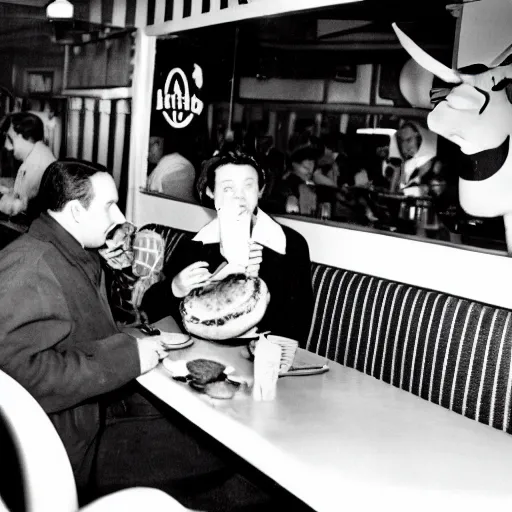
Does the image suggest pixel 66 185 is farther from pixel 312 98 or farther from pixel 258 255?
pixel 312 98

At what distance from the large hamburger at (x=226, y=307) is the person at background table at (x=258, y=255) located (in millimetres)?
361

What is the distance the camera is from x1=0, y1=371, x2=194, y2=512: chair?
113cm

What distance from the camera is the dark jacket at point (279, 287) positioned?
2.90 m

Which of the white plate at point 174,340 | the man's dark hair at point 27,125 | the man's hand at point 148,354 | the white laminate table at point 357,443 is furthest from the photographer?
the man's dark hair at point 27,125

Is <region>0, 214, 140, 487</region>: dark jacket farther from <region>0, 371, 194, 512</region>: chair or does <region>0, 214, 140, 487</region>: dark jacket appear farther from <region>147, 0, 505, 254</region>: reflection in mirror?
<region>147, 0, 505, 254</region>: reflection in mirror

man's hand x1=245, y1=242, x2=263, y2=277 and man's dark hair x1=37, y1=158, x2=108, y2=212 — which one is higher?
man's dark hair x1=37, y1=158, x2=108, y2=212

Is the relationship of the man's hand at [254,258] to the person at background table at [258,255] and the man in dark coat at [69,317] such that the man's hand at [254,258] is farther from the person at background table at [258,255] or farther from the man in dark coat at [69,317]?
the man in dark coat at [69,317]

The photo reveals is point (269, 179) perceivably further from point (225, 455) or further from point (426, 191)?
point (225, 455)

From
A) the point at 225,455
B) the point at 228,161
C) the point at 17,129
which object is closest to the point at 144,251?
the point at 228,161

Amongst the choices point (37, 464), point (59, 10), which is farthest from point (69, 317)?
point (59, 10)

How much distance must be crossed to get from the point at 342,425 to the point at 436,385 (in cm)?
112

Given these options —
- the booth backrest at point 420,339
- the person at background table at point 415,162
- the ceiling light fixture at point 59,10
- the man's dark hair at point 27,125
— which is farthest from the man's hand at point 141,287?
the man's dark hair at point 27,125

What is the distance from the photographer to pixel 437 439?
70.0 inches

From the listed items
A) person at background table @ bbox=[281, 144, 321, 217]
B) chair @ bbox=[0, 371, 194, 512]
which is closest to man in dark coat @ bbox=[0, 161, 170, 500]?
chair @ bbox=[0, 371, 194, 512]
